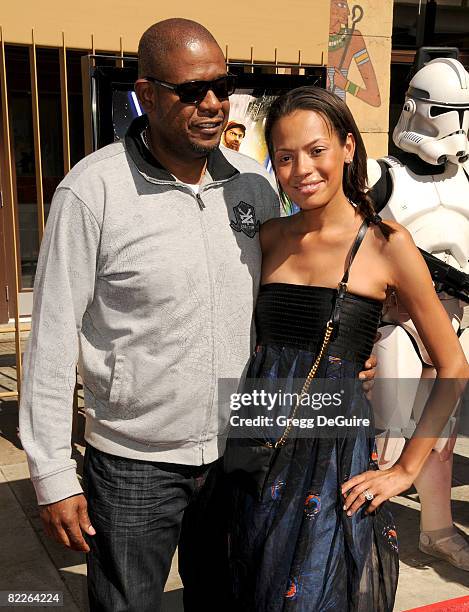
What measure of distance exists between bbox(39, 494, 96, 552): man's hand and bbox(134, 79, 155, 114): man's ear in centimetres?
105

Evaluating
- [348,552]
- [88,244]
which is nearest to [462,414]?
[348,552]

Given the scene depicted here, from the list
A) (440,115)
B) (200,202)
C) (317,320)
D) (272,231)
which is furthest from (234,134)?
(317,320)

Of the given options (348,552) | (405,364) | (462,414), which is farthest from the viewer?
(462,414)

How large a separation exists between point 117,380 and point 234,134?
7.67 ft

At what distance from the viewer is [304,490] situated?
1.80 meters

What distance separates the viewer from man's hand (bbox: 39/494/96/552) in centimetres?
178

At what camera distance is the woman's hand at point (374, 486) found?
175 centimetres

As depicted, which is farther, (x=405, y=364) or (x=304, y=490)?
(x=405, y=364)

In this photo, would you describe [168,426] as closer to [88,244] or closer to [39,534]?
[88,244]

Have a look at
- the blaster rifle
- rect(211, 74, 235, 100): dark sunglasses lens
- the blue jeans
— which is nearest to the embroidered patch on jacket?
rect(211, 74, 235, 100): dark sunglasses lens

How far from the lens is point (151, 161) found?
6.18ft

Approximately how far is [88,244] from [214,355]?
44 centimetres

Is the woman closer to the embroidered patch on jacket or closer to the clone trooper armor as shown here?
the embroidered patch on jacket

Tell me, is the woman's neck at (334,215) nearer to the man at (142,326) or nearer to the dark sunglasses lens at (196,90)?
the man at (142,326)
